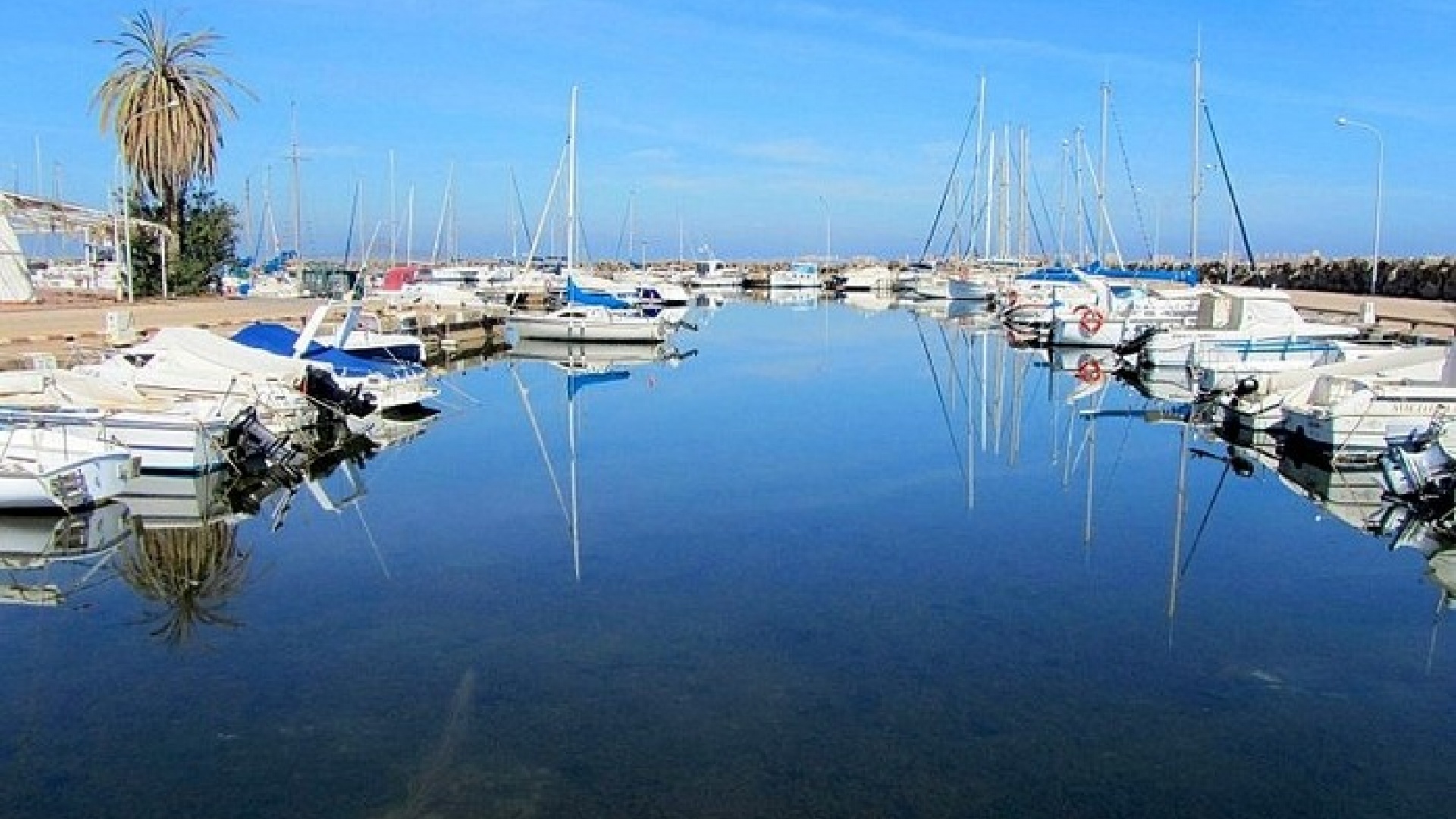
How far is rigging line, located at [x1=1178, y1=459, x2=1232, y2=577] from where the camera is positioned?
14.3 m

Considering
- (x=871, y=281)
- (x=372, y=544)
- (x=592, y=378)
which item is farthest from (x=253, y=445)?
(x=871, y=281)

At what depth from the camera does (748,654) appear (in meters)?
10.7

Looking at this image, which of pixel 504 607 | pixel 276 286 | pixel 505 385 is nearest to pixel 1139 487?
pixel 504 607

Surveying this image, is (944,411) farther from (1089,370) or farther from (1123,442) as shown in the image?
(1089,370)

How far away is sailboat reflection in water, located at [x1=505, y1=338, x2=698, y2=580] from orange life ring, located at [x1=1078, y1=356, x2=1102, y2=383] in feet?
40.4

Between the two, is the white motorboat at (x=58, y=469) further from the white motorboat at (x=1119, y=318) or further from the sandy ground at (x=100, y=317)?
the white motorboat at (x=1119, y=318)

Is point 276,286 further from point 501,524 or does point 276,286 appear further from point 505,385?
point 501,524

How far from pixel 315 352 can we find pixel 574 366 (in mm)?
13601

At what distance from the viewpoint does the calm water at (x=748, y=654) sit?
8109 millimetres

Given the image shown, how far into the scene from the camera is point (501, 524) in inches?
631

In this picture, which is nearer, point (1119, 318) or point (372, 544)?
point (372, 544)

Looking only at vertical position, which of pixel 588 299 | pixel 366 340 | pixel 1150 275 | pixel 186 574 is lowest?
pixel 186 574

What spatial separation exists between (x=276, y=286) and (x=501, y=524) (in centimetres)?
5241

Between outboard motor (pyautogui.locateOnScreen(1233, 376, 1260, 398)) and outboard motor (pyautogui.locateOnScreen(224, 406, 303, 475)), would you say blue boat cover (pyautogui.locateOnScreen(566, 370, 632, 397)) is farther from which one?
outboard motor (pyautogui.locateOnScreen(1233, 376, 1260, 398))
